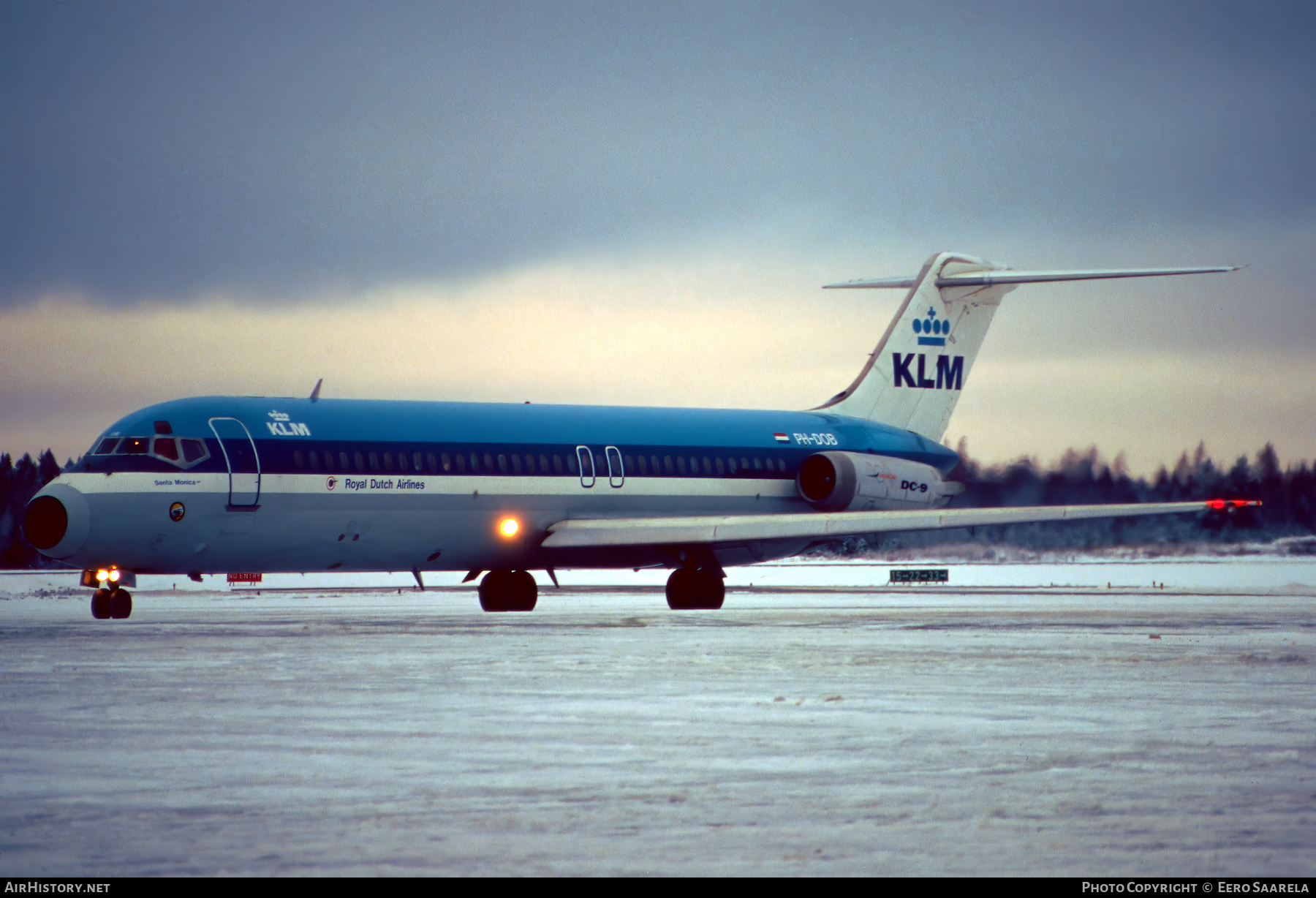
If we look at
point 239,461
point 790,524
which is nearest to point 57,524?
point 239,461

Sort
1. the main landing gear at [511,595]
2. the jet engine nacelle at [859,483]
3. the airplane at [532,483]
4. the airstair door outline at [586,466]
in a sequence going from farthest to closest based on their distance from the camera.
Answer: the jet engine nacelle at [859,483], the main landing gear at [511,595], the airstair door outline at [586,466], the airplane at [532,483]

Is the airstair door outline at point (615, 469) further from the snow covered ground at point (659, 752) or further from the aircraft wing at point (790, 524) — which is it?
the snow covered ground at point (659, 752)

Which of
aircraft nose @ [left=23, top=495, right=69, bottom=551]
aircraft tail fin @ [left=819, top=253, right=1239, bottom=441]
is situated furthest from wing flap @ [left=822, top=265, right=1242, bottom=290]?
aircraft nose @ [left=23, top=495, right=69, bottom=551]

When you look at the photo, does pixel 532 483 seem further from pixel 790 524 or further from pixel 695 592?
pixel 790 524

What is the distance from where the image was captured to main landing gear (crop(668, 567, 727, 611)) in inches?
1380

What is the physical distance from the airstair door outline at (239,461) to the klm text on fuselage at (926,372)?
18447mm

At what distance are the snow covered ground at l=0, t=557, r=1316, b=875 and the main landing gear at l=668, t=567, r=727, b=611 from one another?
33.5 ft

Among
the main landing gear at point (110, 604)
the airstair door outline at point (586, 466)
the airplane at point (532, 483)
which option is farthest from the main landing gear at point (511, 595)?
the main landing gear at point (110, 604)

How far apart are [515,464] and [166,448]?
24.5 ft

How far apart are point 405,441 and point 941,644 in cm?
1386

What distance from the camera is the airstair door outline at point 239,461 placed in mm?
29359

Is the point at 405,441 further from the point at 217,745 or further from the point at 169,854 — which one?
the point at 169,854

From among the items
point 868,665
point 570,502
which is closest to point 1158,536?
point 570,502

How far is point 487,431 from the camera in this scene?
33438mm
